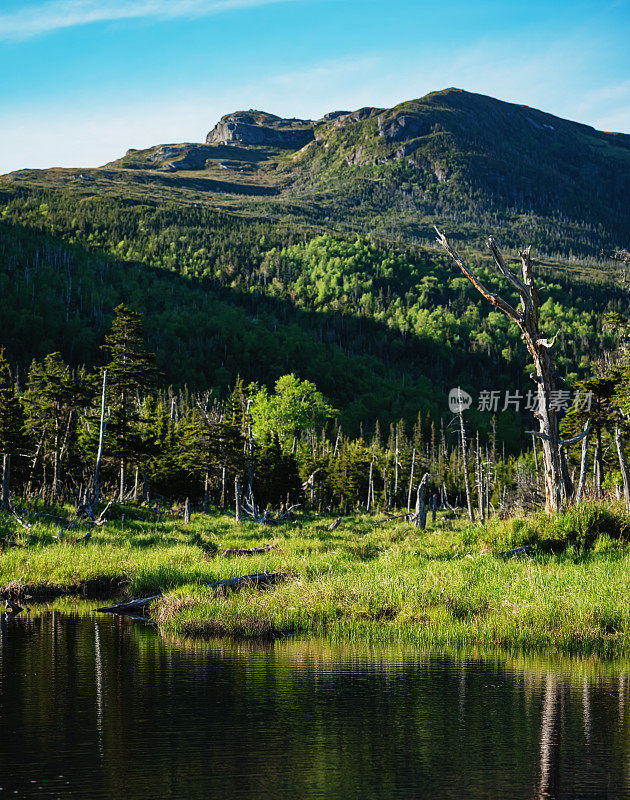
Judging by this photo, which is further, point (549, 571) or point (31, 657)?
point (549, 571)

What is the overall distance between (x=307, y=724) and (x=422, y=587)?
7403mm

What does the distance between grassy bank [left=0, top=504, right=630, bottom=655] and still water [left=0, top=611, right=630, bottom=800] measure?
1.22 meters

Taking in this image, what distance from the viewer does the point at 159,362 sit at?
629 ft

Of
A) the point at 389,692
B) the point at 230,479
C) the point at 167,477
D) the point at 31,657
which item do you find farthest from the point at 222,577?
the point at 230,479

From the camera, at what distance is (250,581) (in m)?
18.6

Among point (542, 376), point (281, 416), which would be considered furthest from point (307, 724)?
point (281, 416)

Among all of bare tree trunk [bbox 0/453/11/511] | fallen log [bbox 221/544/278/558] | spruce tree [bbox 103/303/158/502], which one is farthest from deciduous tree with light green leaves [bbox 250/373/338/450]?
fallen log [bbox 221/544/278/558]

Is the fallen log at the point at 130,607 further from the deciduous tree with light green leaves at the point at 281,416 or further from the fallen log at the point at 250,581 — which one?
the deciduous tree with light green leaves at the point at 281,416

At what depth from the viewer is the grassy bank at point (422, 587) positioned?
47.4 feet

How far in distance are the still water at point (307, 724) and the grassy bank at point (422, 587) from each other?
1217mm

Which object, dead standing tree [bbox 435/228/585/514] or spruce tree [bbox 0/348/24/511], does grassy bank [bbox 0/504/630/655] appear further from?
spruce tree [bbox 0/348/24/511]

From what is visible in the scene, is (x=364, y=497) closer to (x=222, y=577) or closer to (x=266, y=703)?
(x=222, y=577)

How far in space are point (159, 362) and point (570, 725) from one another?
187651 mm

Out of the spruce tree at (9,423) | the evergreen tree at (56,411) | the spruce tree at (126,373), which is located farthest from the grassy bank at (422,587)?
the evergreen tree at (56,411)
